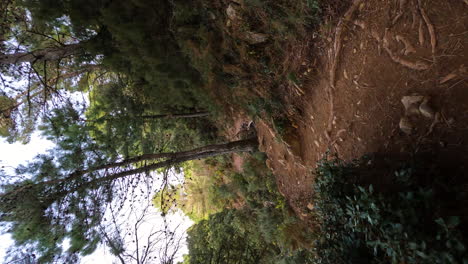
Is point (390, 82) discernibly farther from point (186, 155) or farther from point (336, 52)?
point (186, 155)

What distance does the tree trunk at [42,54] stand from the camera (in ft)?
17.1

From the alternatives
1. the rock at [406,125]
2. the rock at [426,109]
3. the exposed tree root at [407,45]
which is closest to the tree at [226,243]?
the rock at [406,125]

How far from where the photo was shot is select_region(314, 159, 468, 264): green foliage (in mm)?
2068

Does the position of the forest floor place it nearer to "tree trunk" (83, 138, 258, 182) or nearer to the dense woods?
the dense woods

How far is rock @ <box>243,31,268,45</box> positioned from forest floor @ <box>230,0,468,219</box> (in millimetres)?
830

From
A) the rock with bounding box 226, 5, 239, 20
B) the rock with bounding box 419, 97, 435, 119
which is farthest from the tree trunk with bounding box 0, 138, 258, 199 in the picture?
the rock with bounding box 419, 97, 435, 119

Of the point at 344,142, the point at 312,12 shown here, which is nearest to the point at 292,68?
the point at 312,12

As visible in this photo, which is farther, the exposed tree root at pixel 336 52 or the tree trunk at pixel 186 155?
the tree trunk at pixel 186 155

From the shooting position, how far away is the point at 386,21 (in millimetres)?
3479

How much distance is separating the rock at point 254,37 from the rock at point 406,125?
297 centimetres

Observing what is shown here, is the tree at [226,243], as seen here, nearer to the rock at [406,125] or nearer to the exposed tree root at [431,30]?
the rock at [406,125]

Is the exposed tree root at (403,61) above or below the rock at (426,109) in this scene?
above

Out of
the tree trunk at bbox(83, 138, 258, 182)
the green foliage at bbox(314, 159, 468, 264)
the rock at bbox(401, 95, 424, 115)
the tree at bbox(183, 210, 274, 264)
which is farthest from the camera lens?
the tree at bbox(183, 210, 274, 264)

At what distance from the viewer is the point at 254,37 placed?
206 inches
